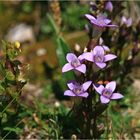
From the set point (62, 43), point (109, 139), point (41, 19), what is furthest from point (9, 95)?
point (41, 19)

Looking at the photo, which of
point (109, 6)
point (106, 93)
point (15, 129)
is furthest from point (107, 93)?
point (109, 6)

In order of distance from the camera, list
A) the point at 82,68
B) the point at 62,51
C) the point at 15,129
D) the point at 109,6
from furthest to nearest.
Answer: the point at 62,51
the point at 109,6
the point at 15,129
the point at 82,68

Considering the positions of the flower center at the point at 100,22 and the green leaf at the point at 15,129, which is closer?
the flower center at the point at 100,22

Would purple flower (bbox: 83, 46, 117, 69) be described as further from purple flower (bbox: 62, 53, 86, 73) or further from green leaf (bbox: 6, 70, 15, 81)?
green leaf (bbox: 6, 70, 15, 81)

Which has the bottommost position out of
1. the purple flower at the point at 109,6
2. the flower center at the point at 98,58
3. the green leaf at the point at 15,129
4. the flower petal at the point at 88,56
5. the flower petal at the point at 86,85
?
the green leaf at the point at 15,129

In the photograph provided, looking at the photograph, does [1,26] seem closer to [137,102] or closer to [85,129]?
[137,102]

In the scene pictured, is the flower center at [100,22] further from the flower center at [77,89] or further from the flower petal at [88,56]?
the flower center at [77,89]

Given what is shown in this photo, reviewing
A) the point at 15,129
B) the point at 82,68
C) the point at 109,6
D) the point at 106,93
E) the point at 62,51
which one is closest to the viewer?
the point at 82,68

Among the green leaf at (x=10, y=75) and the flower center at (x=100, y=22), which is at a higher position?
the flower center at (x=100, y=22)

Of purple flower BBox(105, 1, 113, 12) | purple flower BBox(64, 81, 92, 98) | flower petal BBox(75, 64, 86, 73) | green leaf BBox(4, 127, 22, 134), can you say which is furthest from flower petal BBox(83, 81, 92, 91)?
purple flower BBox(105, 1, 113, 12)

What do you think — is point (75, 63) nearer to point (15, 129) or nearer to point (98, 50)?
point (98, 50)

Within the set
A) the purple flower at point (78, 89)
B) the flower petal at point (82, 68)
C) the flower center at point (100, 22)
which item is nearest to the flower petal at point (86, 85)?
the purple flower at point (78, 89)
